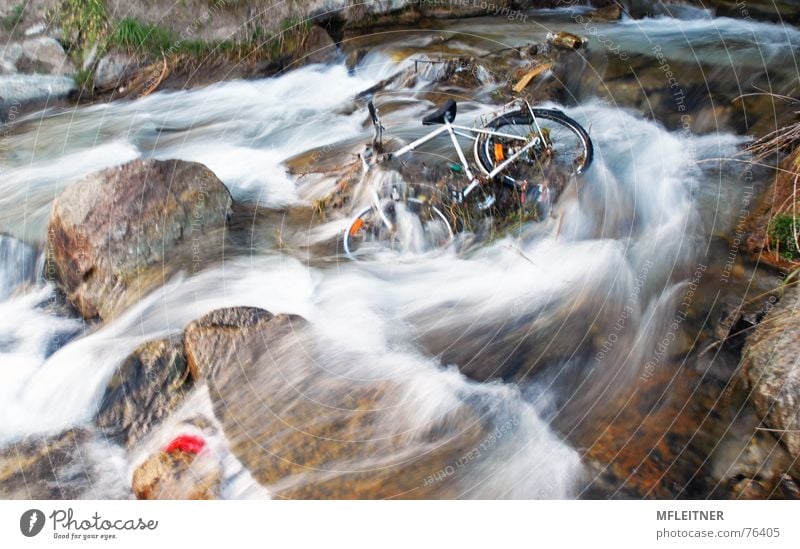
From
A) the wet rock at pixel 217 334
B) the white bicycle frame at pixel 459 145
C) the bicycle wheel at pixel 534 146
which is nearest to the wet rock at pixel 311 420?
the wet rock at pixel 217 334

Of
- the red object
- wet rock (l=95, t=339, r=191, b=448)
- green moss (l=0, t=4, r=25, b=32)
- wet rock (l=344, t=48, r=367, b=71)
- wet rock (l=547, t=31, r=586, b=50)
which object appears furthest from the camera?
wet rock (l=344, t=48, r=367, b=71)

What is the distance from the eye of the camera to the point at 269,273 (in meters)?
3.79

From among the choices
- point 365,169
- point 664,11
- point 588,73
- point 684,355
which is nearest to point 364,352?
point 365,169

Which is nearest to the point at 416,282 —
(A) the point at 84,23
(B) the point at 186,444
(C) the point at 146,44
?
(B) the point at 186,444

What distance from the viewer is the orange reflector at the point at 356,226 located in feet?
12.2

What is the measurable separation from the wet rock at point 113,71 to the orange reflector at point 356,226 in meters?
2.24

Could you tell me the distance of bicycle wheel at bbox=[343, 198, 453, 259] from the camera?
3.75 meters

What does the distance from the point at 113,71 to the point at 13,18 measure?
660 millimetres

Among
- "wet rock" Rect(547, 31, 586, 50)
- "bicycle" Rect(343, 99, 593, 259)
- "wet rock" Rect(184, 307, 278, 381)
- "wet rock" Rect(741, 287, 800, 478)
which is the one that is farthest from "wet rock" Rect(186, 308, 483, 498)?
"wet rock" Rect(547, 31, 586, 50)

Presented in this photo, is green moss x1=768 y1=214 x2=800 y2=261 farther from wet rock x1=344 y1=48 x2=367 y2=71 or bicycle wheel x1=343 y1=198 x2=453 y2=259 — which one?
wet rock x1=344 y1=48 x2=367 y2=71

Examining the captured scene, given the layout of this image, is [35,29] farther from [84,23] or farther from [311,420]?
[311,420]

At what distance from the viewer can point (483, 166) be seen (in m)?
4.02

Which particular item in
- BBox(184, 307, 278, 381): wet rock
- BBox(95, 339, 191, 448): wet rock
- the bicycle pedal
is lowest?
BBox(95, 339, 191, 448): wet rock

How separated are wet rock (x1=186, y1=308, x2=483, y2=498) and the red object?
0.14 m
